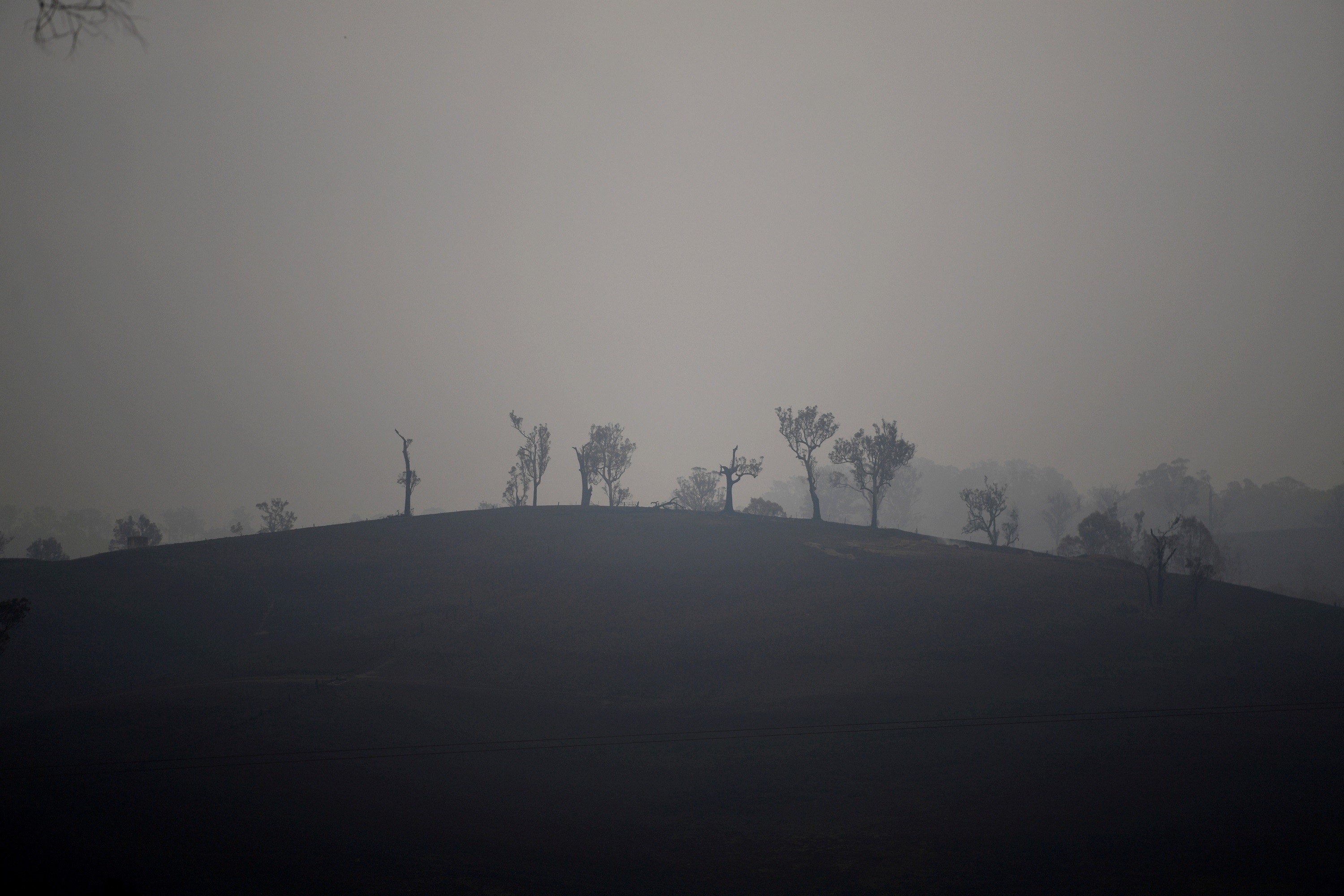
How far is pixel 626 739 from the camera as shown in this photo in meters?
29.5

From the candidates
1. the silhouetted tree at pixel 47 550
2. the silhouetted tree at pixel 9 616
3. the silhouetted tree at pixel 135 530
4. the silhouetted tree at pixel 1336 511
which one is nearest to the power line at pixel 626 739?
the silhouetted tree at pixel 9 616

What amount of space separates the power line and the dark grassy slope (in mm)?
608

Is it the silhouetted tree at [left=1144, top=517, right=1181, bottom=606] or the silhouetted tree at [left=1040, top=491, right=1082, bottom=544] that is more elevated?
the silhouetted tree at [left=1040, top=491, right=1082, bottom=544]

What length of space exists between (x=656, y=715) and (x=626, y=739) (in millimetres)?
3240

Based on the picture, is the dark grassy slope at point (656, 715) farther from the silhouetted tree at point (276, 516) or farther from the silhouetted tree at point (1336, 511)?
the silhouetted tree at point (1336, 511)

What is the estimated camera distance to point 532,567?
55.8m

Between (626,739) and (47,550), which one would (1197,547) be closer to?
(626,739)

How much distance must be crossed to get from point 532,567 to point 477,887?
3846cm

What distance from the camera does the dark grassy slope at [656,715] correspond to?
19406mm

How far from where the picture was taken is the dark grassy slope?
1941 cm

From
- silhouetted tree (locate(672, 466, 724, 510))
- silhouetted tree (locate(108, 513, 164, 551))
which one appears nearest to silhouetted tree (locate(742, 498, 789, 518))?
silhouetted tree (locate(672, 466, 724, 510))

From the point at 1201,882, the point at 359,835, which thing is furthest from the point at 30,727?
the point at 1201,882

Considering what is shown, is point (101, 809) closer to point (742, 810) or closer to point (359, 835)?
point (359, 835)

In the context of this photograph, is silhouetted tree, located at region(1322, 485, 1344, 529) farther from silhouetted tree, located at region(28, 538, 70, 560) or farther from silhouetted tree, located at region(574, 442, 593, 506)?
silhouetted tree, located at region(28, 538, 70, 560)
